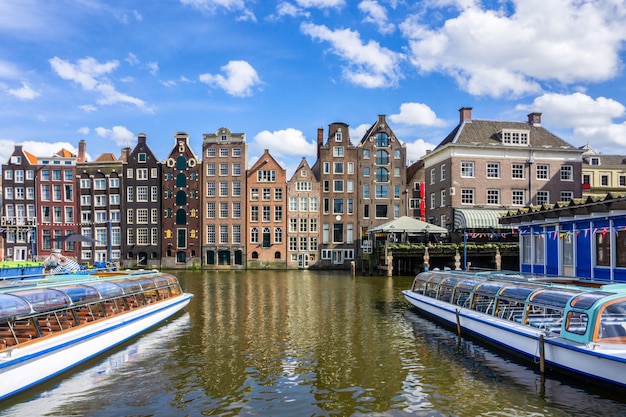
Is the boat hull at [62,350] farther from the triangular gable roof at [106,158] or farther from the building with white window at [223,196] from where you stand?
the triangular gable roof at [106,158]

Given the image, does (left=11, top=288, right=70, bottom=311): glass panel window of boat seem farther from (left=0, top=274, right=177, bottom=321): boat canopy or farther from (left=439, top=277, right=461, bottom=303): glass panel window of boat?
(left=439, top=277, right=461, bottom=303): glass panel window of boat

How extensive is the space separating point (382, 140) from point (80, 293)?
51.3 meters

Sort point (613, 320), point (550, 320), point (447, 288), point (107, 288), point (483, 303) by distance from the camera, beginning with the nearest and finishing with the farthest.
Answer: point (613, 320) < point (550, 320) < point (107, 288) < point (483, 303) < point (447, 288)

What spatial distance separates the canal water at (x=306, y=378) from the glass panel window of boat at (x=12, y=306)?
2.05 metres

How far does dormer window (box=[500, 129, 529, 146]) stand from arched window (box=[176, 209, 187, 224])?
40.8m

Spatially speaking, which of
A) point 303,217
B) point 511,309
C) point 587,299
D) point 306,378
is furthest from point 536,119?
point 306,378

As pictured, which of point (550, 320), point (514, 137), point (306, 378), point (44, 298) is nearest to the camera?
point (306, 378)

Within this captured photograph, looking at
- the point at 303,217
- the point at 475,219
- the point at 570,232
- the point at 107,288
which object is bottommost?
the point at 107,288

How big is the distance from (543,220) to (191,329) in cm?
1876

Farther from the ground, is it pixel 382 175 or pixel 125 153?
pixel 125 153

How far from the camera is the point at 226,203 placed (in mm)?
63188

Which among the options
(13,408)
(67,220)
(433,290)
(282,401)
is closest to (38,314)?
(13,408)

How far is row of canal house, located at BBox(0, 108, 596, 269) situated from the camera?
204 ft

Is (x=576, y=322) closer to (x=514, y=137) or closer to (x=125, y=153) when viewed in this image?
(x=514, y=137)
